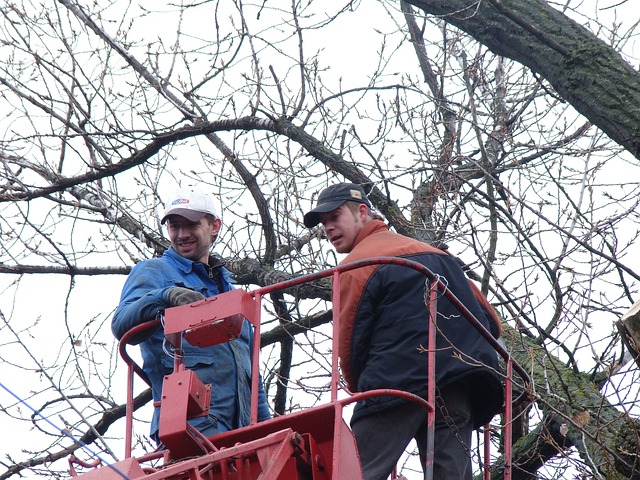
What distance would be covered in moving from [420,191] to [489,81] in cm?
181

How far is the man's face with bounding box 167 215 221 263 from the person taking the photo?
5.04 metres

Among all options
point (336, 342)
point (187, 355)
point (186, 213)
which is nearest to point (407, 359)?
point (336, 342)

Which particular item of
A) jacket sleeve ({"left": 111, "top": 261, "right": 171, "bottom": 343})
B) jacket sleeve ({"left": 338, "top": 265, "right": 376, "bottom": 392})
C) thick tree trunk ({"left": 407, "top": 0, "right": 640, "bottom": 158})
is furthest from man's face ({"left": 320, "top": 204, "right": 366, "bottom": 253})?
thick tree trunk ({"left": 407, "top": 0, "right": 640, "bottom": 158})

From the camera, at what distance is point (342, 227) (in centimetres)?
529

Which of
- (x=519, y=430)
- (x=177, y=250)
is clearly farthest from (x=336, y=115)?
(x=177, y=250)

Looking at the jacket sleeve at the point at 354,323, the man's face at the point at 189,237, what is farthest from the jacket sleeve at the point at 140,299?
the jacket sleeve at the point at 354,323

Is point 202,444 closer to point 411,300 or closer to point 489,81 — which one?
point 411,300

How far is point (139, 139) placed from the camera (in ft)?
27.5

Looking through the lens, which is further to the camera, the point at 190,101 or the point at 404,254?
the point at 190,101

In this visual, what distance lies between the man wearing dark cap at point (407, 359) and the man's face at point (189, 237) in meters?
0.79

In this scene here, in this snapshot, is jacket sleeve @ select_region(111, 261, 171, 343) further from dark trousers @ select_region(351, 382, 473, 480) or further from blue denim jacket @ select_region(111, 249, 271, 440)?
dark trousers @ select_region(351, 382, 473, 480)

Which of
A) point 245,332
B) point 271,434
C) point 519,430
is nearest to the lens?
point 271,434

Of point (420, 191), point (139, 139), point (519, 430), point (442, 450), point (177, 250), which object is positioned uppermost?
point (139, 139)

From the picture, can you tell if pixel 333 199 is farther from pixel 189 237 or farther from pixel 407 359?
pixel 407 359
